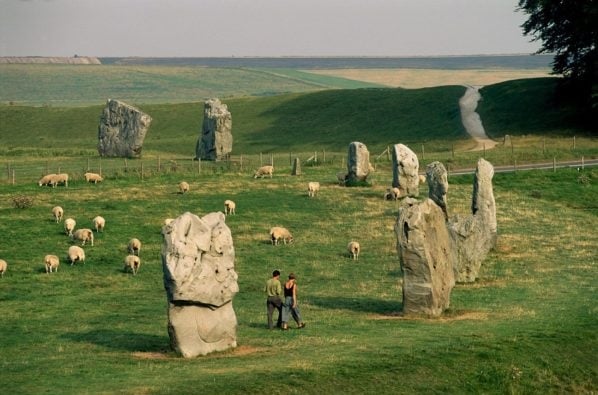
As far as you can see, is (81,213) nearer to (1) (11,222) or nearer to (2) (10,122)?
(1) (11,222)

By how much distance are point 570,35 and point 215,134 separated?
109 feet

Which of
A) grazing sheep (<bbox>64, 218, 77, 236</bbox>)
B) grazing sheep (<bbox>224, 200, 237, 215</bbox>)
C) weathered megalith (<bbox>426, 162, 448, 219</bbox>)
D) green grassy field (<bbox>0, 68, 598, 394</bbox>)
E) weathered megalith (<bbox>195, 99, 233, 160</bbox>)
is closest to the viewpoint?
green grassy field (<bbox>0, 68, 598, 394</bbox>)

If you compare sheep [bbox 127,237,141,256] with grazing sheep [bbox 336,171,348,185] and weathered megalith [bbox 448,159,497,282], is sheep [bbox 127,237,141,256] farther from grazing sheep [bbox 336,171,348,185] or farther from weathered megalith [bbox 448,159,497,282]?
grazing sheep [bbox 336,171,348,185]

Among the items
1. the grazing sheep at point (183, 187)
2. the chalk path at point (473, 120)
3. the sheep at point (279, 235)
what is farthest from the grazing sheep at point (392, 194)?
the chalk path at point (473, 120)

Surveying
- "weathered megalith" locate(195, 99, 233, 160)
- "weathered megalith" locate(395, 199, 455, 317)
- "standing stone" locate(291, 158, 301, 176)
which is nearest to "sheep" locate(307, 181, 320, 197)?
"standing stone" locate(291, 158, 301, 176)

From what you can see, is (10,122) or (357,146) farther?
(10,122)

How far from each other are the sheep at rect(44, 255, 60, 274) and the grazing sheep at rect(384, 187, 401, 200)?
24921 mm

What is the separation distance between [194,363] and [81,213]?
31212 millimetres

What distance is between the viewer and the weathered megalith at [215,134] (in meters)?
94.0

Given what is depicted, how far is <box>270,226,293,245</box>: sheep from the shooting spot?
190 ft

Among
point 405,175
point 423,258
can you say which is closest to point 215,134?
point 405,175

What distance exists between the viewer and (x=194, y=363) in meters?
34.4

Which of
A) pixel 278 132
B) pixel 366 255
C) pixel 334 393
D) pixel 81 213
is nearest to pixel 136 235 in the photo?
pixel 81 213

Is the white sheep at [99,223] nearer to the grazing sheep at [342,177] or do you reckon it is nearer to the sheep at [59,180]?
the sheep at [59,180]
